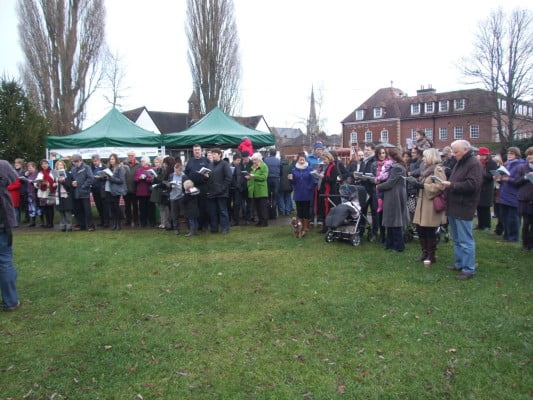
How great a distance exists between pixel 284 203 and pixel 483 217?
5.75 m

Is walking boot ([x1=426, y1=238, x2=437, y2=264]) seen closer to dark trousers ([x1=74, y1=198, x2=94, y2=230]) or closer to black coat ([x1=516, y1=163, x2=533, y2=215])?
black coat ([x1=516, y1=163, x2=533, y2=215])

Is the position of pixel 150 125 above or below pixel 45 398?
above

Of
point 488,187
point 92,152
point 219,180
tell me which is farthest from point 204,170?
point 488,187

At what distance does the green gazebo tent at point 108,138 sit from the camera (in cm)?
1364

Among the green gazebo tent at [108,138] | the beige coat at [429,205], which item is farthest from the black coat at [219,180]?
the beige coat at [429,205]

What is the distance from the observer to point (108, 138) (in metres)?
13.7

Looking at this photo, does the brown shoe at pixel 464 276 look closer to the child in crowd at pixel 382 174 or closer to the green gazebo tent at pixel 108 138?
the child in crowd at pixel 382 174

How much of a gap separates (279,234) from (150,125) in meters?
42.9

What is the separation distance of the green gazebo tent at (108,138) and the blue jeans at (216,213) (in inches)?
172

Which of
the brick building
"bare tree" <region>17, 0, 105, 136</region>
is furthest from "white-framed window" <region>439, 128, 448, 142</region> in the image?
"bare tree" <region>17, 0, 105, 136</region>

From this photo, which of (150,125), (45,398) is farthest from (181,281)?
(150,125)

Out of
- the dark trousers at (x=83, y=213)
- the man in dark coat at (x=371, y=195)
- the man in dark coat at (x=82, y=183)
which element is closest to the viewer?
the man in dark coat at (x=371, y=195)

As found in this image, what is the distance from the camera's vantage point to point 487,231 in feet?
35.2

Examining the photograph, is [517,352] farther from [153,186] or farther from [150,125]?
[150,125]
